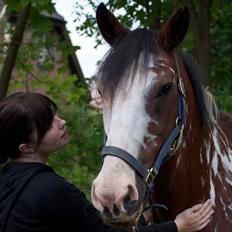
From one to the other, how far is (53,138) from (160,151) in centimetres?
61

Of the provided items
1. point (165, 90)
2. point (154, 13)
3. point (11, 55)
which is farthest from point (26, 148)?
point (11, 55)

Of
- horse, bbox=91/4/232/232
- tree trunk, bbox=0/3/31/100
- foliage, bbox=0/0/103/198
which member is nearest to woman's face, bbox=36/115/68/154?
horse, bbox=91/4/232/232

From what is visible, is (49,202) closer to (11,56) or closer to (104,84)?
(104,84)

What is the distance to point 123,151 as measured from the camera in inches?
115

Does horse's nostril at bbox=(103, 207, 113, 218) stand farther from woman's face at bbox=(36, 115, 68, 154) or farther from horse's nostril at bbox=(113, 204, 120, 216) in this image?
woman's face at bbox=(36, 115, 68, 154)

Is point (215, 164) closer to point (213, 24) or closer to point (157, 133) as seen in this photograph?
point (157, 133)

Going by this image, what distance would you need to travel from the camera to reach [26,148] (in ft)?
9.92

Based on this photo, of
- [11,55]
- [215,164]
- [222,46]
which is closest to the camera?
[215,164]

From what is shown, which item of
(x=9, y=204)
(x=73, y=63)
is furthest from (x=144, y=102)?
(x=73, y=63)

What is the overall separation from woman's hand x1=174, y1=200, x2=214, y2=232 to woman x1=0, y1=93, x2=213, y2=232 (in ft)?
0.22

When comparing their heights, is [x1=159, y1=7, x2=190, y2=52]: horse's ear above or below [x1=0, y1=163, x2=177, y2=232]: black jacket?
above

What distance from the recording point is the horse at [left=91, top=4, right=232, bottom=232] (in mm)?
2908

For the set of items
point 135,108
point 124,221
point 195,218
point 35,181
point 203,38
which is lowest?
point 195,218

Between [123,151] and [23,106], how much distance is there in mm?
579
